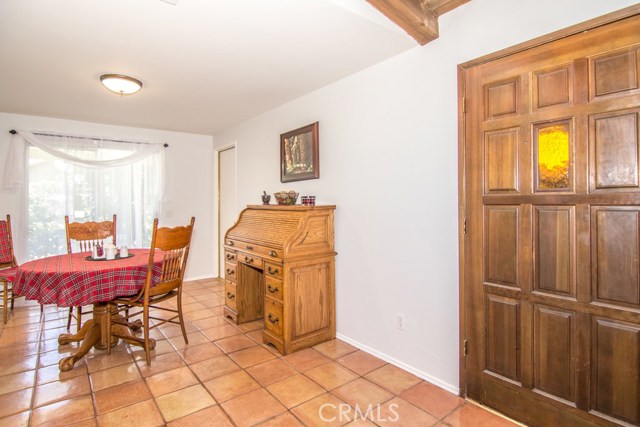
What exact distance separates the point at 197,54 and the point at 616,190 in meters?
2.66

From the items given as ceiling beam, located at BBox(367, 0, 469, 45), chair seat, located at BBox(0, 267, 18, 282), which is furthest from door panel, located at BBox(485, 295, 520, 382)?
chair seat, located at BBox(0, 267, 18, 282)

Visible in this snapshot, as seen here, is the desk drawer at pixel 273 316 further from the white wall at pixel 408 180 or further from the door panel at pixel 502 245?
the door panel at pixel 502 245

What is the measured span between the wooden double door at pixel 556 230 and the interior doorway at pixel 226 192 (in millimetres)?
3771

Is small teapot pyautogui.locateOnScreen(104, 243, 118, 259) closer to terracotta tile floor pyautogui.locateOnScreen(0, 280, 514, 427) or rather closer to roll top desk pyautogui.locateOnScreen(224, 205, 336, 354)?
terracotta tile floor pyautogui.locateOnScreen(0, 280, 514, 427)

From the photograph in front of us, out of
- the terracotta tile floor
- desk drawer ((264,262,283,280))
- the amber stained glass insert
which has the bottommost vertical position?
the terracotta tile floor

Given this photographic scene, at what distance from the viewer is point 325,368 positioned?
7.97ft

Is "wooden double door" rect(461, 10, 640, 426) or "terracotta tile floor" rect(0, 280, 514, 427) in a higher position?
"wooden double door" rect(461, 10, 640, 426)

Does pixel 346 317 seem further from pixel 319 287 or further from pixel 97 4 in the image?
pixel 97 4

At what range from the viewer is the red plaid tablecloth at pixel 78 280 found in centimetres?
220

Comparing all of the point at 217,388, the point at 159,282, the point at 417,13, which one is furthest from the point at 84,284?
the point at 417,13

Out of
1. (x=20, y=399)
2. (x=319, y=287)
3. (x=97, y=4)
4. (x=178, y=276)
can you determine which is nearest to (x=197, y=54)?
(x=97, y=4)

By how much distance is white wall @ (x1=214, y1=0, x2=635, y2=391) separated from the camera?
193 cm

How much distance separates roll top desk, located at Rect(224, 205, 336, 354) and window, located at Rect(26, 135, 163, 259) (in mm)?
2401

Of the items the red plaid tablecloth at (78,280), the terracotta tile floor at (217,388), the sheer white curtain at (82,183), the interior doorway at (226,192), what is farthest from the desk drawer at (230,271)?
the sheer white curtain at (82,183)
